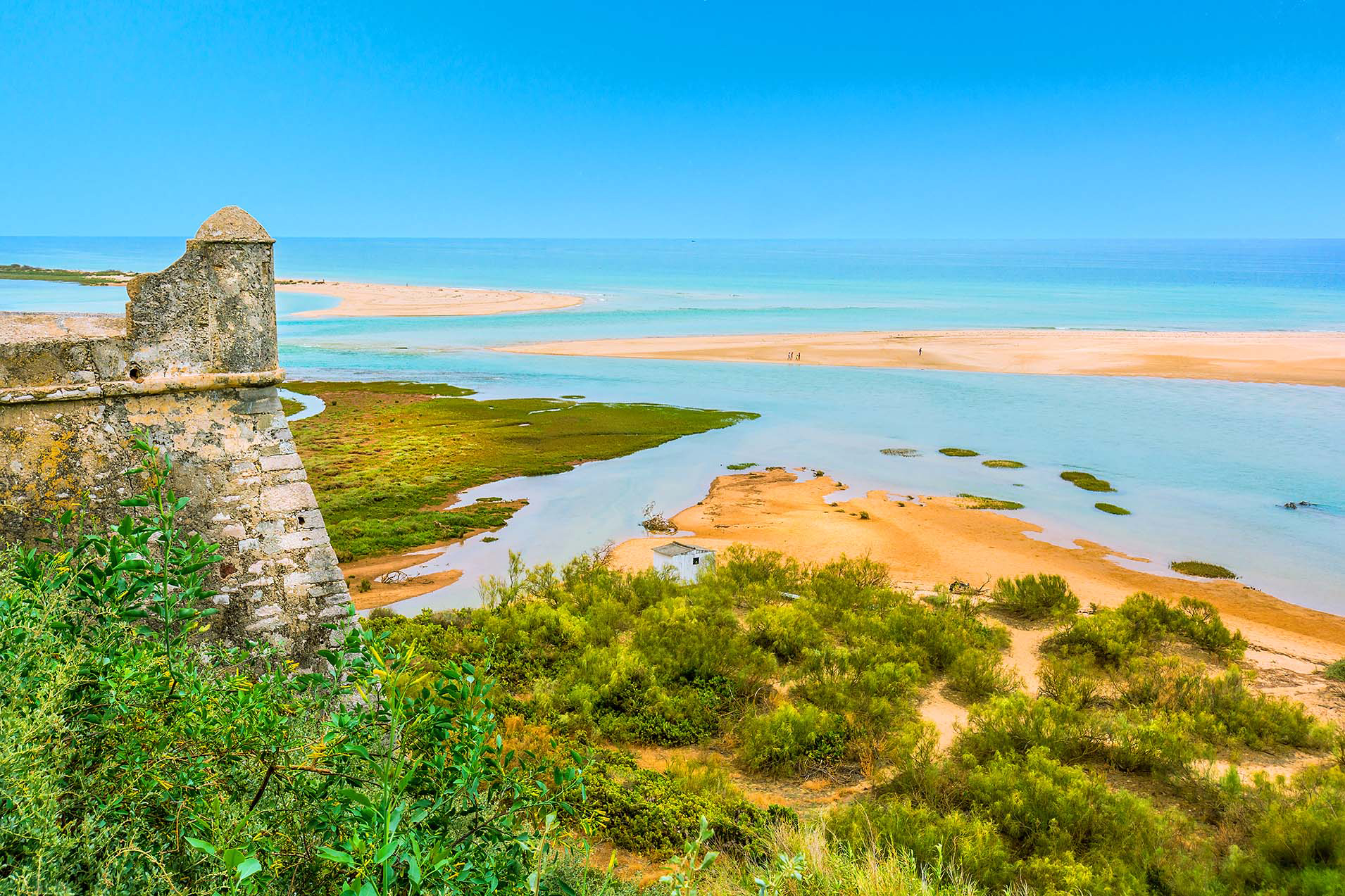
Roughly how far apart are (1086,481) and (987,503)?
4.70m

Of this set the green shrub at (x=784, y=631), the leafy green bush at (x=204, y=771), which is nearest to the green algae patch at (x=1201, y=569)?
the green shrub at (x=784, y=631)

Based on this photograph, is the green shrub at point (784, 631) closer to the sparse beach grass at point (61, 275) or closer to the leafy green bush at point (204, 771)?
the leafy green bush at point (204, 771)

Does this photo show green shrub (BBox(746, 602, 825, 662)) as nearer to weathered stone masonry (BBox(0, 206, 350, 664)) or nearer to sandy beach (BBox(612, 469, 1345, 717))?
sandy beach (BBox(612, 469, 1345, 717))

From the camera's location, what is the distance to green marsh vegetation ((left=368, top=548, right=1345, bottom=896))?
724 cm

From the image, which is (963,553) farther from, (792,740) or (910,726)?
(792,740)

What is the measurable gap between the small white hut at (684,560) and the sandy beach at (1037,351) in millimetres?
35095

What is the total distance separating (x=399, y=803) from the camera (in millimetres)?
3121

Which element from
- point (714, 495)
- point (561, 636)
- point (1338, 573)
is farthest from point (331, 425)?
point (1338, 573)

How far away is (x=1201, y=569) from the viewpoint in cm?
1777

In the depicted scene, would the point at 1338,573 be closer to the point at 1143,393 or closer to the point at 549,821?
the point at 549,821

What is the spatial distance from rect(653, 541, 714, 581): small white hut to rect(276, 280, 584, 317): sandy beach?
Answer: 6578cm

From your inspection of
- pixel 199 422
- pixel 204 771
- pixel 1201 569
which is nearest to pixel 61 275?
pixel 199 422

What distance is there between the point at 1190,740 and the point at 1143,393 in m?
34.8

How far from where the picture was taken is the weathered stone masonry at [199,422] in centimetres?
676
